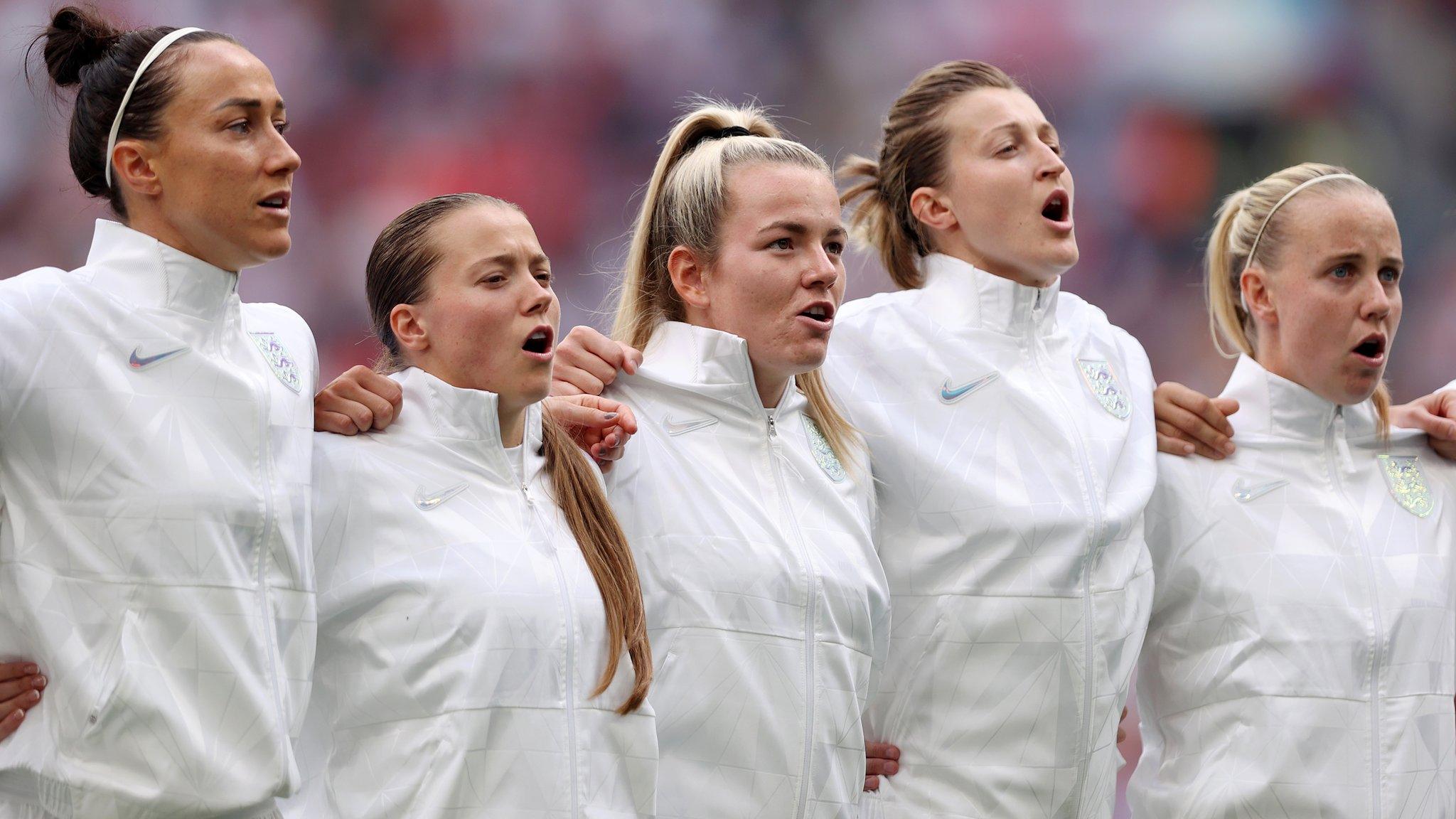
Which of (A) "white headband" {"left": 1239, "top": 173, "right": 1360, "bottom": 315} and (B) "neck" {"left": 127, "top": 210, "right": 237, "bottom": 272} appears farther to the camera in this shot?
(A) "white headband" {"left": 1239, "top": 173, "right": 1360, "bottom": 315}

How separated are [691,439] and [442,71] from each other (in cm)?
344

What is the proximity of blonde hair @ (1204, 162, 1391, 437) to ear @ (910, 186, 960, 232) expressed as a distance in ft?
2.29

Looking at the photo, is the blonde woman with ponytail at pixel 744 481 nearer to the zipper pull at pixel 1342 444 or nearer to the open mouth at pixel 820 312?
the open mouth at pixel 820 312

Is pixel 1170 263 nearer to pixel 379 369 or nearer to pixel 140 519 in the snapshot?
pixel 379 369

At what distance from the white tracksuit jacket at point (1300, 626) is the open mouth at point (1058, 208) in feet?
1.79

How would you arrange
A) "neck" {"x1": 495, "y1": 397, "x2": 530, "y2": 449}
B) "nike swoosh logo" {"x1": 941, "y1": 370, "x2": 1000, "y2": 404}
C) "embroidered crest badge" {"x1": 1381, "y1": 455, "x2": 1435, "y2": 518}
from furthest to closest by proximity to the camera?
"embroidered crest badge" {"x1": 1381, "y1": 455, "x2": 1435, "y2": 518} → "nike swoosh logo" {"x1": 941, "y1": 370, "x2": 1000, "y2": 404} → "neck" {"x1": 495, "y1": 397, "x2": 530, "y2": 449}

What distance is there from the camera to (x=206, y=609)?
82.8 inches

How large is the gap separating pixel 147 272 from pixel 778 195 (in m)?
1.10

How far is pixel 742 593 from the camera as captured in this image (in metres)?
2.53

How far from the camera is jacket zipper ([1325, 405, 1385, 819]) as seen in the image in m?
2.95

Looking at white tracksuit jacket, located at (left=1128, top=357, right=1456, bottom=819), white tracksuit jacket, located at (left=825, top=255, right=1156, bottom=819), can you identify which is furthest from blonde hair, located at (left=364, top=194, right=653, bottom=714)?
white tracksuit jacket, located at (left=1128, top=357, right=1456, bottom=819)

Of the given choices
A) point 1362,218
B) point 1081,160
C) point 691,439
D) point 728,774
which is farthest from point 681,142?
point 1081,160

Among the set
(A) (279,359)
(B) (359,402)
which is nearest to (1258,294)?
(B) (359,402)

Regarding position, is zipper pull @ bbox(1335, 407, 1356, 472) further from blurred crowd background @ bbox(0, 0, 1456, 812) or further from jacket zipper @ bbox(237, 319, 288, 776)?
blurred crowd background @ bbox(0, 0, 1456, 812)
